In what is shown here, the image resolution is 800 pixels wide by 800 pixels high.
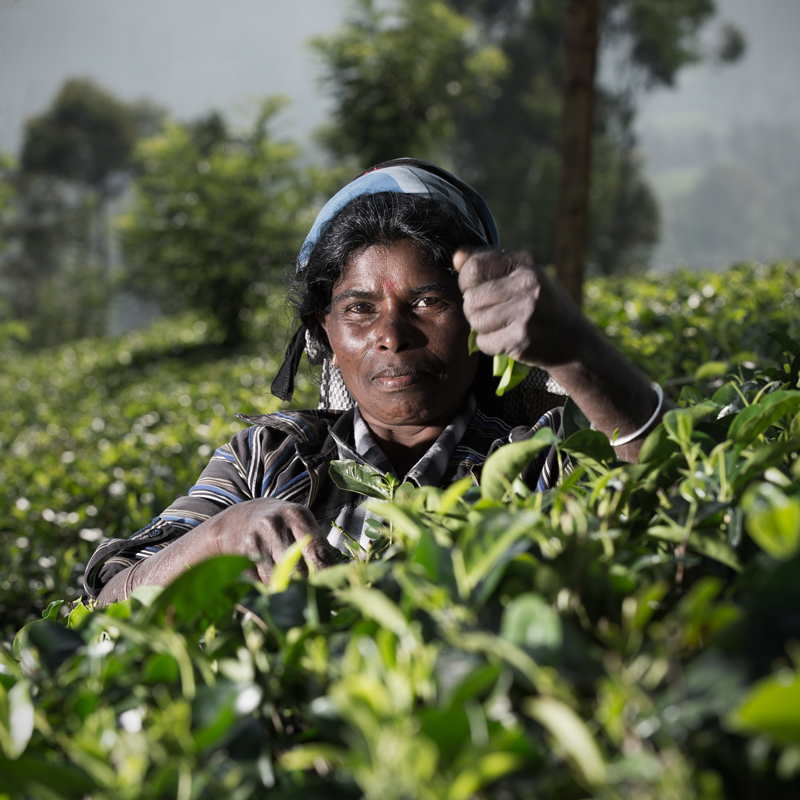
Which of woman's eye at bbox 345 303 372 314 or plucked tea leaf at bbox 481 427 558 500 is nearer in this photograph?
plucked tea leaf at bbox 481 427 558 500

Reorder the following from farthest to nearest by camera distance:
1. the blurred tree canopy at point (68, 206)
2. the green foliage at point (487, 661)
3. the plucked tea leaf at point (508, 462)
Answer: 1. the blurred tree canopy at point (68, 206)
2. the plucked tea leaf at point (508, 462)
3. the green foliage at point (487, 661)

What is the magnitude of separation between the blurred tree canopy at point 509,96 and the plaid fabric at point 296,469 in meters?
19.8

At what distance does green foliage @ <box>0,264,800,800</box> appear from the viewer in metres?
0.38

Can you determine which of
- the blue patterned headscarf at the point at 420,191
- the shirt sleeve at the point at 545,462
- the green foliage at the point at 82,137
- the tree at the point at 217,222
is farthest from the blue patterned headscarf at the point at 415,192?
the green foliage at the point at 82,137

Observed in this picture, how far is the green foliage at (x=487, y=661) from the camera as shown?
383 mm

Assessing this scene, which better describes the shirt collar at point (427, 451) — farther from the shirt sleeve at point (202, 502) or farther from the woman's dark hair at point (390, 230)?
the woman's dark hair at point (390, 230)

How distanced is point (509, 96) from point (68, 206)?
77.7ft

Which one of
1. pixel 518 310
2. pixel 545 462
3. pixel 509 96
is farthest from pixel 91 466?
pixel 509 96

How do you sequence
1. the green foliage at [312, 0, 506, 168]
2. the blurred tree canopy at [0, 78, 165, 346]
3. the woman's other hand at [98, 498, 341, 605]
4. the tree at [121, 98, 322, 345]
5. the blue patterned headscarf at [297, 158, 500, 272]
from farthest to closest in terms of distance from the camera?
the blurred tree canopy at [0, 78, 165, 346]
the green foliage at [312, 0, 506, 168]
the tree at [121, 98, 322, 345]
the blue patterned headscarf at [297, 158, 500, 272]
the woman's other hand at [98, 498, 341, 605]

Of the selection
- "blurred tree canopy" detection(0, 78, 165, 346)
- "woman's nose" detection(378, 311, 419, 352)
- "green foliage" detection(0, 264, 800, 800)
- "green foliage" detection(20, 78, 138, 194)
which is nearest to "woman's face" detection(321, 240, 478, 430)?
"woman's nose" detection(378, 311, 419, 352)

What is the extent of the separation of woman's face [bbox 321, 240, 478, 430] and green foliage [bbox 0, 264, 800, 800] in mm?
736

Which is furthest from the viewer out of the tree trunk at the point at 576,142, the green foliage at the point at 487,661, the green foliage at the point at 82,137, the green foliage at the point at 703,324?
the green foliage at the point at 82,137

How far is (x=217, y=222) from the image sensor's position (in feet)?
43.2

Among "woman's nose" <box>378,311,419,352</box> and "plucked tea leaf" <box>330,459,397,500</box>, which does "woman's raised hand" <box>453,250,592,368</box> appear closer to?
"plucked tea leaf" <box>330,459,397,500</box>
